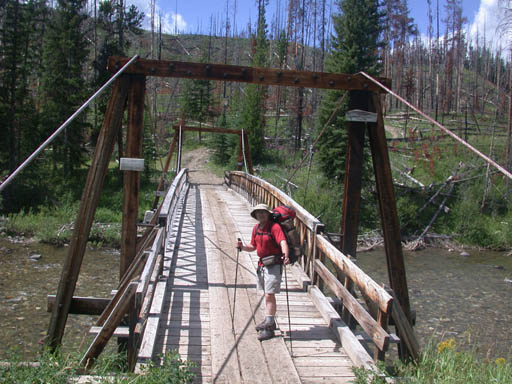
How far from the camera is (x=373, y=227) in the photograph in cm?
2347

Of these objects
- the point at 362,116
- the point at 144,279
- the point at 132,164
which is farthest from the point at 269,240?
the point at 362,116

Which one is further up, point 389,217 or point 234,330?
point 389,217

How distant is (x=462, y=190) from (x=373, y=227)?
5722 mm

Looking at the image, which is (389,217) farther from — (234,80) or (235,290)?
(234,80)

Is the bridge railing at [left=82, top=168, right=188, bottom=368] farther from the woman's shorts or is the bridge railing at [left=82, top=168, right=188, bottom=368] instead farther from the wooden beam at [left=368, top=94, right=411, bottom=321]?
the wooden beam at [left=368, top=94, right=411, bottom=321]

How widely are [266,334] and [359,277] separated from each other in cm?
104

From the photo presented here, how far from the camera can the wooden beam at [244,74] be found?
20.2 feet

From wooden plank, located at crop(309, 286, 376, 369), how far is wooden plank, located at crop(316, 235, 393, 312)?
452 mm

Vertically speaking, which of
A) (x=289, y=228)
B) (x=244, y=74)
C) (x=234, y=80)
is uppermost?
(x=244, y=74)

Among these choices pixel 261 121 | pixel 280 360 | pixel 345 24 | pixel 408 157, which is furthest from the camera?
pixel 261 121

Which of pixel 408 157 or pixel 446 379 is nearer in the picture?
pixel 446 379

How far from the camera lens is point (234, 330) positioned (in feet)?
15.8

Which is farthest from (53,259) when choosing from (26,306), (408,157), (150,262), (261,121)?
(261,121)

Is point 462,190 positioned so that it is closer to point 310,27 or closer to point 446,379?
point 446,379
